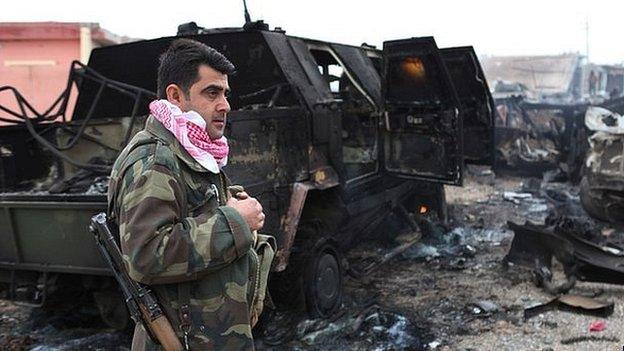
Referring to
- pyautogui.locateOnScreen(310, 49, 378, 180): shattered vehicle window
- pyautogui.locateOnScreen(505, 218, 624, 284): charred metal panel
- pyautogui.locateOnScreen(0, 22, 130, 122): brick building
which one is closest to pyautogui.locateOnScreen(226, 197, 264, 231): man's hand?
pyautogui.locateOnScreen(310, 49, 378, 180): shattered vehicle window

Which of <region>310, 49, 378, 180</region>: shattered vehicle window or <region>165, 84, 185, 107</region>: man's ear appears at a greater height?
<region>165, 84, 185, 107</region>: man's ear

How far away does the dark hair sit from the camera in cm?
163

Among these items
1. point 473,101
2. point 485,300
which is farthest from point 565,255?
point 473,101

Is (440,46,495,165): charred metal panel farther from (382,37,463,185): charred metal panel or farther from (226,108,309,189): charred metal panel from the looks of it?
(226,108,309,189): charred metal panel

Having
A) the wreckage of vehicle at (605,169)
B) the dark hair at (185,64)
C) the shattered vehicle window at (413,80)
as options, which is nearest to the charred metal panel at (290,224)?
the shattered vehicle window at (413,80)

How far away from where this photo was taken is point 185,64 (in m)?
1.63

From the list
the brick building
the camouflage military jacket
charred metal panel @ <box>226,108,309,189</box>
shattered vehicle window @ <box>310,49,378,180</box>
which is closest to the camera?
the camouflage military jacket

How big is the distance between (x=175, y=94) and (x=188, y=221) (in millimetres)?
387

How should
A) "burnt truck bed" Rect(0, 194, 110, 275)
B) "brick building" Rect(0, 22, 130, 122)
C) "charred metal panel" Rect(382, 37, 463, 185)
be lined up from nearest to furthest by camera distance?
"burnt truck bed" Rect(0, 194, 110, 275)
"charred metal panel" Rect(382, 37, 463, 185)
"brick building" Rect(0, 22, 130, 122)

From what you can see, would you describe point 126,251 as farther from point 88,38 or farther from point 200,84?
point 88,38

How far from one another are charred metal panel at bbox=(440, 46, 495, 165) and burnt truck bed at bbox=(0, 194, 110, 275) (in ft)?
13.0

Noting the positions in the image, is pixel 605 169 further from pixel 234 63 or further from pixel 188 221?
pixel 188 221

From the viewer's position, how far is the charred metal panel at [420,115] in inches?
188

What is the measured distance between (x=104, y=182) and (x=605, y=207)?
5577 millimetres
